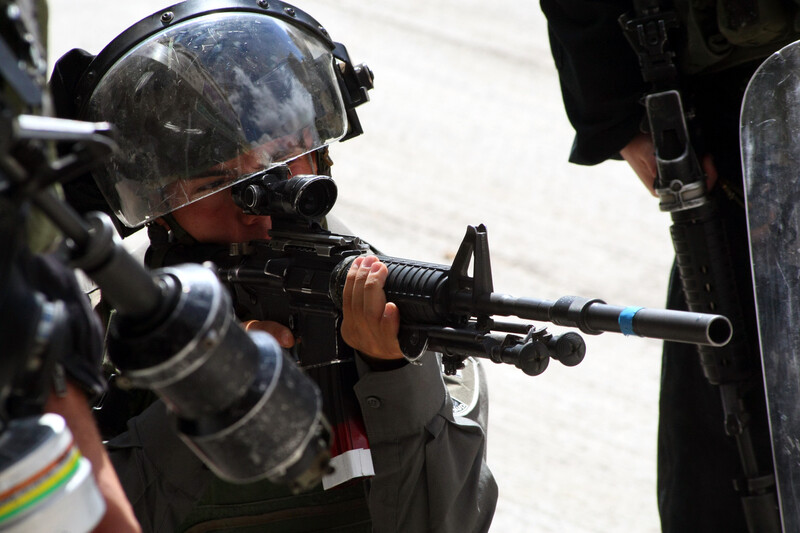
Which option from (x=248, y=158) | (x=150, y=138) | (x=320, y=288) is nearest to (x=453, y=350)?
(x=320, y=288)

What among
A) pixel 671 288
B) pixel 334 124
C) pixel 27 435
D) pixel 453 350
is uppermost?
pixel 27 435

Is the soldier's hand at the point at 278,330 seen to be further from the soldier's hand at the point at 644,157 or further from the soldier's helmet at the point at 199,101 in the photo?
the soldier's hand at the point at 644,157

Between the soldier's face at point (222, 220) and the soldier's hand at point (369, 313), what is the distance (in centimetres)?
38

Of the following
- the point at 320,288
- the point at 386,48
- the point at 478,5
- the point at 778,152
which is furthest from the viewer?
the point at 478,5

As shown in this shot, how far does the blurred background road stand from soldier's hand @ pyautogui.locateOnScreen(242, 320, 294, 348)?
164cm

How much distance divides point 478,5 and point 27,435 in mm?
7458

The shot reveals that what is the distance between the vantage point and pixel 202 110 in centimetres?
205

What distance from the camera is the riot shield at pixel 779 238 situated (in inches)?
60.1

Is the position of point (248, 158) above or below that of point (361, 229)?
above

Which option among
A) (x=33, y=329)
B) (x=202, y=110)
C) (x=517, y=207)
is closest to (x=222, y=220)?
(x=202, y=110)

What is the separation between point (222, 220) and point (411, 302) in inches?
23.5

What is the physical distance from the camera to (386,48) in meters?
7.17

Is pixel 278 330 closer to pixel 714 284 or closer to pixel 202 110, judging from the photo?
pixel 202 110

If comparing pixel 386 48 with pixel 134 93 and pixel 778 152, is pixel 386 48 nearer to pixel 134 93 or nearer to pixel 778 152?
pixel 134 93
